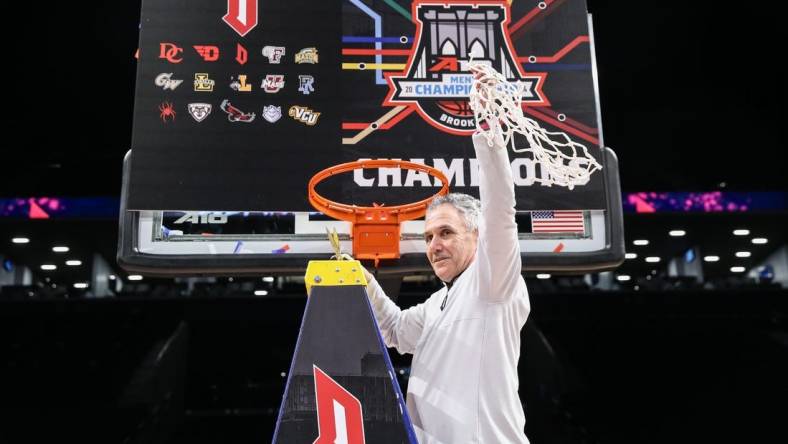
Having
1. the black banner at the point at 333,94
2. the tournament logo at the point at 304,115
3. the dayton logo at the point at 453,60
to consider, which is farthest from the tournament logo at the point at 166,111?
the dayton logo at the point at 453,60

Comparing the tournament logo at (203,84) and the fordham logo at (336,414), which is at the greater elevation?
the tournament logo at (203,84)

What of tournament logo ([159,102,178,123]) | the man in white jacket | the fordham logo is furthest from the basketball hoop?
the fordham logo

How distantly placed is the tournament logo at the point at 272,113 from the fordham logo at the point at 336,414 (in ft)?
4.59

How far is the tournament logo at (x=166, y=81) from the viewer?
2957 mm

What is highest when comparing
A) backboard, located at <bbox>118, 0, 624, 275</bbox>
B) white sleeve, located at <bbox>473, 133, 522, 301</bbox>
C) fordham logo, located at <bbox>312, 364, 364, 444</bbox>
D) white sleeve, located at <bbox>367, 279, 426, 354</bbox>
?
backboard, located at <bbox>118, 0, 624, 275</bbox>

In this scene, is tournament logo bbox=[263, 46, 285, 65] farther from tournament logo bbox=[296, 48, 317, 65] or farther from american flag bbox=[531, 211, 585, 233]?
american flag bbox=[531, 211, 585, 233]

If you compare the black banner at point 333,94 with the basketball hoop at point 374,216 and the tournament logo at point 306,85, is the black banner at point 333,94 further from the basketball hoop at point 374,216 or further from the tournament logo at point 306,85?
the basketball hoop at point 374,216

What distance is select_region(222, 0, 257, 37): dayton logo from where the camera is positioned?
308 cm

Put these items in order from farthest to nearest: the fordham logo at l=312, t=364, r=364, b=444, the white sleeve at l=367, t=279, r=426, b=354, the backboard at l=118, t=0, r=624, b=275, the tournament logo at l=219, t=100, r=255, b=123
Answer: the tournament logo at l=219, t=100, r=255, b=123 → the backboard at l=118, t=0, r=624, b=275 → the white sleeve at l=367, t=279, r=426, b=354 → the fordham logo at l=312, t=364, r=364, b=444

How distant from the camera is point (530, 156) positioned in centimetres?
297

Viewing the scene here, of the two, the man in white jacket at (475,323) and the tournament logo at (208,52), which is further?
the tournament logo at (208,52)

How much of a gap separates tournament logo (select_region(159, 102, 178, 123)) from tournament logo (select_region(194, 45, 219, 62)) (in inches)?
9.8

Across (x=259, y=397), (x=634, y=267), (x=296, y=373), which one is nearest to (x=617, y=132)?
(x=634, y=267)

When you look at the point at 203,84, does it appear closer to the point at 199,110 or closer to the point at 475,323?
the point at 199,110
